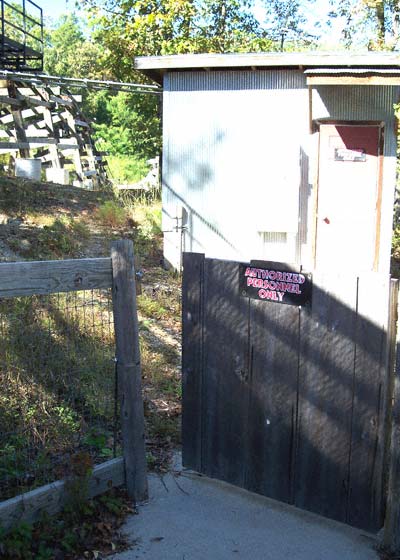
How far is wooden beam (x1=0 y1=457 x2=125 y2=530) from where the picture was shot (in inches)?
138

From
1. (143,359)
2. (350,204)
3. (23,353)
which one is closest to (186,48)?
(350,204)

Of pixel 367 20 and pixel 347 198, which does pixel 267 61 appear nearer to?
pixel 347 198

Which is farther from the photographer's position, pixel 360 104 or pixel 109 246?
pixel 109 246

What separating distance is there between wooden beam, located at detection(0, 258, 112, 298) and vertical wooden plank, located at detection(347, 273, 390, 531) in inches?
62.2

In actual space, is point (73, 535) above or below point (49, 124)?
below

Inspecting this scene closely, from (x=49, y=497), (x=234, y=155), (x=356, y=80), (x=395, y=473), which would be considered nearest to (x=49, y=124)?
(x=234, y=155)

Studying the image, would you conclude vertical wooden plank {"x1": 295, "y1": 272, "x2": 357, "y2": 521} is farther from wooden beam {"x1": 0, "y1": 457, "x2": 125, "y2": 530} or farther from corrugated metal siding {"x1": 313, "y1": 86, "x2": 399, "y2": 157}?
corrugated metal siding {"x1": 313, "y1": 86, "x2": 399, "y2": 157}

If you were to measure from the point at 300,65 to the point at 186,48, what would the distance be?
7370 mm

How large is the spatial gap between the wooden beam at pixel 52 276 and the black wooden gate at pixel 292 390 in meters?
0.58

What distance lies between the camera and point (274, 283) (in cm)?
399

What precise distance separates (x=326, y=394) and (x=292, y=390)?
225 millimetres

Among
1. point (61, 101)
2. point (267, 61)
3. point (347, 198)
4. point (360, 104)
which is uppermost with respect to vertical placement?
point (61, 101)

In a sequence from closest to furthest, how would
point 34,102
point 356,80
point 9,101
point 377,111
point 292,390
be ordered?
point 292,390, point 356,80, point 377,111, point 9,101, point 34,102

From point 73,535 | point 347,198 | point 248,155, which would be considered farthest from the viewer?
point 248,155
